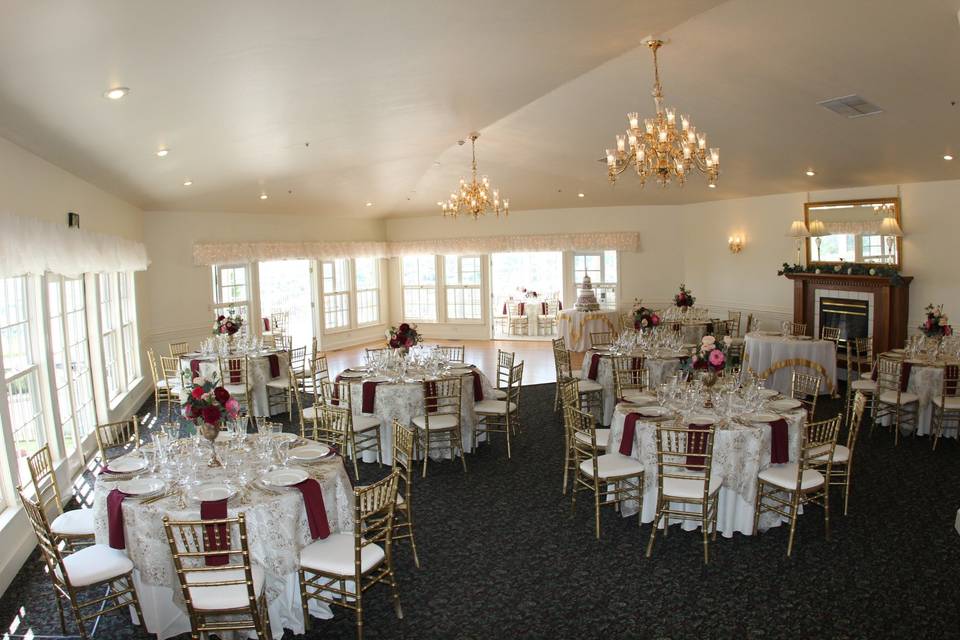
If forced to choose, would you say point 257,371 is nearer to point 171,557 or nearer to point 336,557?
point 171,557

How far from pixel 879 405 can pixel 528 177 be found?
777 cm

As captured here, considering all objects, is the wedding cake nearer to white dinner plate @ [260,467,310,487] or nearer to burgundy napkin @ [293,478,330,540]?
white dinner plate @ [260,467,310,487]

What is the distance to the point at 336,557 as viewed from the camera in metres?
4.20

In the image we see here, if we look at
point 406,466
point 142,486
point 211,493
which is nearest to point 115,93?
point 142,486

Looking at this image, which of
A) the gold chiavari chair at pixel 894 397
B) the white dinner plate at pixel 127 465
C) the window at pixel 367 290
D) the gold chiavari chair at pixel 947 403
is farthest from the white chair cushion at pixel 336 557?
the window at pixel 367 290

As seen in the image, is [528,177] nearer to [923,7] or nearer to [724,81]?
[724,81]

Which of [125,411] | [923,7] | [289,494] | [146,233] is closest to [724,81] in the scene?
[923,7]

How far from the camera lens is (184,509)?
4.20 meters

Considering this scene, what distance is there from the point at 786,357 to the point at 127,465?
345 inches

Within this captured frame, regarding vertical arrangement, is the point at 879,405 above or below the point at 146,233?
below

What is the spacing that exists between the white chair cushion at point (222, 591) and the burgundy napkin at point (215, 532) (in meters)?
0.11

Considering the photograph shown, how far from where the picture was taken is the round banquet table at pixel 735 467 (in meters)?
5.52

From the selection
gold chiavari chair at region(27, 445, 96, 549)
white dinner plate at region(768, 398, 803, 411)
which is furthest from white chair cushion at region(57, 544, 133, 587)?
white dinner plate at region(768, 398, 803, 411)

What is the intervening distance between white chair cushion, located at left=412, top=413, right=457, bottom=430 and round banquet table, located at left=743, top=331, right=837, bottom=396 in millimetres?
4963
